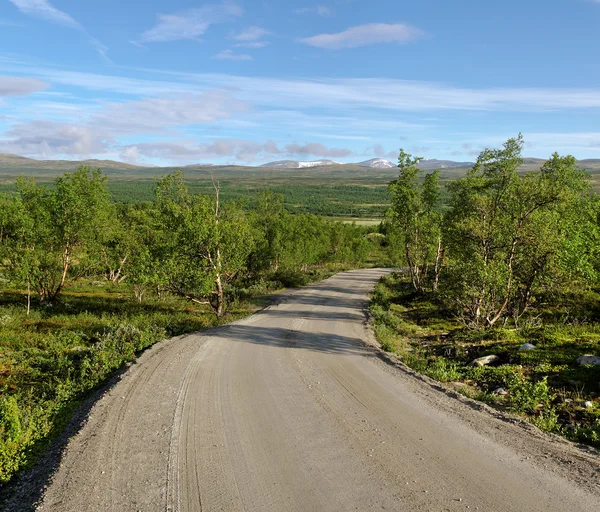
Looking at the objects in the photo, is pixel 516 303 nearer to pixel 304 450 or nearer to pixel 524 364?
pixel 524 364

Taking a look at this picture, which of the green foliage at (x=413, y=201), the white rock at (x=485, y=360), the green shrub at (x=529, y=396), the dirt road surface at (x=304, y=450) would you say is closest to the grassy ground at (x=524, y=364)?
the green shrub at (x=529, y=396)

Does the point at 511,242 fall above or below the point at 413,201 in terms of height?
below

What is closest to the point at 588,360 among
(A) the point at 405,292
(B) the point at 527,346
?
(B) the point at 527,346

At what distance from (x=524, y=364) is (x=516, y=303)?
13.9 meters

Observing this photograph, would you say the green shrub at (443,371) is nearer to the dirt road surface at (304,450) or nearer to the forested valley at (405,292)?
the forested valley at (405,292)

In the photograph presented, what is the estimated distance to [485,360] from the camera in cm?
1730

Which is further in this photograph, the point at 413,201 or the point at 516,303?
the point at 413,201

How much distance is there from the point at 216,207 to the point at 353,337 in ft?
48.4

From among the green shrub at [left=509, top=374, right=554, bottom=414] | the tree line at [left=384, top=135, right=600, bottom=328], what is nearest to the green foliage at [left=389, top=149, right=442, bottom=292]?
the tree line at [left=384, top=135, right=600, bottom=328]

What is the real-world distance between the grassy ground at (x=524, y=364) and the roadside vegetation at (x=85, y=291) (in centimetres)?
1283

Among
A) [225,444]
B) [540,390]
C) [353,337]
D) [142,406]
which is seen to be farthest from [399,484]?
[353,337]

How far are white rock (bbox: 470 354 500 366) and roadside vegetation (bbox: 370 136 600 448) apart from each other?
0.05 metres

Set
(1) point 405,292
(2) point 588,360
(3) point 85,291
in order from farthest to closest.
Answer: (3) point 85,291
(1) point 405,292
(2) point 588,360

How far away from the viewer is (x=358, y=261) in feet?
325
